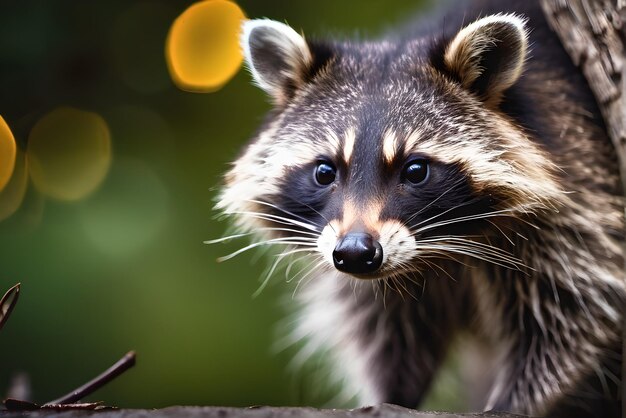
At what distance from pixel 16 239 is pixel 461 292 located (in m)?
2.50

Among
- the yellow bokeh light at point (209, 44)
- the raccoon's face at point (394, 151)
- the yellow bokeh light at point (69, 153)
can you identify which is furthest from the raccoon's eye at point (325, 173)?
the yellow bokeh light at point (69, 153)

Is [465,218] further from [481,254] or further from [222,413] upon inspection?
[222,413]

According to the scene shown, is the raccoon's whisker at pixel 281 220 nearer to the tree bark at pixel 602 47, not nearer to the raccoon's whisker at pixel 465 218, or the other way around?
the raccoon's whisker at pixel 465 218

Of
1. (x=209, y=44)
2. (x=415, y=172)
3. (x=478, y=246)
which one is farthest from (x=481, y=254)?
(x=209, y=44)

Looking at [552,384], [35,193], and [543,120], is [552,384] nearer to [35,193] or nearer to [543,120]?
[543,120]

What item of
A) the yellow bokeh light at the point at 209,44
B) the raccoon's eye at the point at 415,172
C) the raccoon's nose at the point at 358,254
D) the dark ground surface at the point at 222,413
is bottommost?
the dark ground surface at the point at 222,413

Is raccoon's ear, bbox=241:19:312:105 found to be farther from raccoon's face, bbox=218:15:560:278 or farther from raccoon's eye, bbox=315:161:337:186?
raccoon's eye, bbox=315:161:337:186

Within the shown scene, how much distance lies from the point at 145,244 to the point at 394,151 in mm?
2624

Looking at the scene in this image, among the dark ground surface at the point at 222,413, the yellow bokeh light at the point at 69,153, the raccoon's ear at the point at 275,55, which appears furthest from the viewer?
the yellow bokeh light at the point at 69,153

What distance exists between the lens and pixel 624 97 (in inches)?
104

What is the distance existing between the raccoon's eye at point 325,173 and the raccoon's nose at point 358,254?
1.21ft

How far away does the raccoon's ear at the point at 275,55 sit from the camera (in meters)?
2.87

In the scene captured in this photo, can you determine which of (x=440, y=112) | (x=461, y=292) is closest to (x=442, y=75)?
(x=440, y=112)

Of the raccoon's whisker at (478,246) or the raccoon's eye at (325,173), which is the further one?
the raccoon's eye at (325,173)
